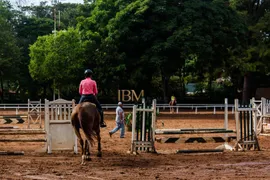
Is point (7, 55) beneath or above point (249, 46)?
beneath

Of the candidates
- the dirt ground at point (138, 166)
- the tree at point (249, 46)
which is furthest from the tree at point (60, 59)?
the dirt ground at point (138, 166)

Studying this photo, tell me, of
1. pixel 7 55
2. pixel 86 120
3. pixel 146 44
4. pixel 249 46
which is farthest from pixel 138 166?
pixel 7 55

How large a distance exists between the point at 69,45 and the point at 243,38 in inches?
667

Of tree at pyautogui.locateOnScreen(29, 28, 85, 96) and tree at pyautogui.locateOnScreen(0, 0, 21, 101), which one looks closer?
tree at pyautogui.locateOnScreen(29, 28, 85, 96)

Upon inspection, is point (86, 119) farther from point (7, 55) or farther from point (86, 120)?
point (7, 55)

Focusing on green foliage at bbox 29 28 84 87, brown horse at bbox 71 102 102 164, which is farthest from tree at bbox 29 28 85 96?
brown horse at bbox 71 102 102 164

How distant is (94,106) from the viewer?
13.4 meters

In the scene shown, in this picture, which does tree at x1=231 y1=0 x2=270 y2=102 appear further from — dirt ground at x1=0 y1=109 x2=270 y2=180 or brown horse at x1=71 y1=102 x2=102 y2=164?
brown horse at x1=71 y1=102 x2=102 y2=164

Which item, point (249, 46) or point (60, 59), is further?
point (249, 46)

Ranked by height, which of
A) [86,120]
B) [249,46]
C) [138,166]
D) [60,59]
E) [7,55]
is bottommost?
[138,166]

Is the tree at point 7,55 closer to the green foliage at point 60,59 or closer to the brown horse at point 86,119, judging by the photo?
the green foliage at point 60,59

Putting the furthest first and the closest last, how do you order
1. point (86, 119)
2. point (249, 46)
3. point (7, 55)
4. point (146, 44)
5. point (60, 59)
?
1. point (7, 55)
2. point (249, 46)
3. point (146, 44)
4. point (60, 59)
5. point (86, 119)

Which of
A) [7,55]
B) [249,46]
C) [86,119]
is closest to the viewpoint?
[86,119]

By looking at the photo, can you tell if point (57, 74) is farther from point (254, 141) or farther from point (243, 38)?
point (254, 141)
